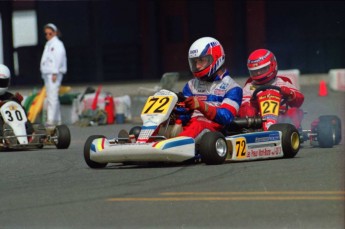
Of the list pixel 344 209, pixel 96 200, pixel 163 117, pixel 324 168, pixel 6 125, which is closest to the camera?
pixel 344 209

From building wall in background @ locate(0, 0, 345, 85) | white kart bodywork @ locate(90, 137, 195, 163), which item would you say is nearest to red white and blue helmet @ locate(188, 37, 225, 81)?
white kart bodywork @ locate(90, 137, 195, 163)

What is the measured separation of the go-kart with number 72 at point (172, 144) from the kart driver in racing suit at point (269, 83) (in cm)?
101

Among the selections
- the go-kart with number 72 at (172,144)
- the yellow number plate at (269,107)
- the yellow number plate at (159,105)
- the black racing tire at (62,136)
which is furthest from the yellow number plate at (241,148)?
the black racing tire at (62,136)

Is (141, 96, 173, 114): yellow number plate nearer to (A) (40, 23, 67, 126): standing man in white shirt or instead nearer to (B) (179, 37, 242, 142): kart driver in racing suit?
(B) (179, 37, 242, 142): kart driver in racing suit

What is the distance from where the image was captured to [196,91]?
446 inches

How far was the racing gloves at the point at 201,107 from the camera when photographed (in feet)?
33.9

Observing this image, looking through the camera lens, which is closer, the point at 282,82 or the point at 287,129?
the point at 287,129

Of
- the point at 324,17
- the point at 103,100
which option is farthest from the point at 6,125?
the point at 324,17

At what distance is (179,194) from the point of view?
27.6ft

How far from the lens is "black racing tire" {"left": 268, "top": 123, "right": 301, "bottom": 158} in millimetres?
10766

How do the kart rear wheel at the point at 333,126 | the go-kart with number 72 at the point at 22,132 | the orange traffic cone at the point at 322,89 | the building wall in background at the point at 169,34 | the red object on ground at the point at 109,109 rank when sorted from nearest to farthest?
1. the kart rear wheel at the point at 333,126
2. the go-kart with number 72 at the point at 22,132
3. the red object on ground at the point at 109,109
4. the orange traffic cone at the point at 322,89
5. the building wall in background at the point at 169,34

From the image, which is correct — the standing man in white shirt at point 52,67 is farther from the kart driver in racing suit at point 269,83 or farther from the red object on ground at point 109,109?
the kart driver in racing suit at point 269,83

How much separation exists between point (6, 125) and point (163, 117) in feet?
11.4

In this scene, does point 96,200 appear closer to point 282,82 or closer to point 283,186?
point 283,186
